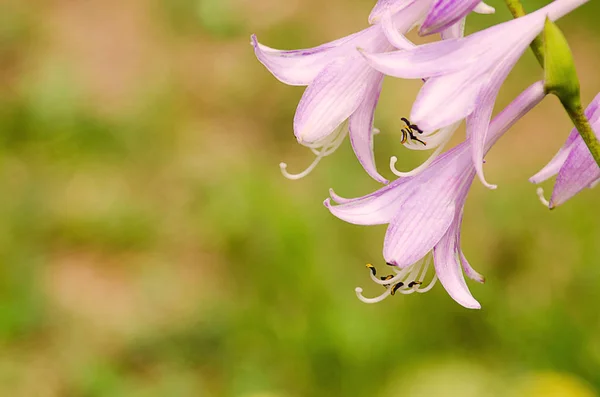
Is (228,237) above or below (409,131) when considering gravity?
above

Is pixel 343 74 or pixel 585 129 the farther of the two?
pixel 343 74

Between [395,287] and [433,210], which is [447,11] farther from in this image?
[395,287]

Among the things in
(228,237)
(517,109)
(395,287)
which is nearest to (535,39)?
(517,109)

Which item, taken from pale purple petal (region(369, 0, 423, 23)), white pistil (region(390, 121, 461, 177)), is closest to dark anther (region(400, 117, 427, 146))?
white pistil (region(390, 121, 461, 177))

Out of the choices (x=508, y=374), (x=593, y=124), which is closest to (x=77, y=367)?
(x=508, y=374)

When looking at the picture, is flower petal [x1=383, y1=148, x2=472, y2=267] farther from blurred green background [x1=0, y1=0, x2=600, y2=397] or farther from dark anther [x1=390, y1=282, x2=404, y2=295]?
blurred green background [x1=0, y1=0, x2=600, y2=397]

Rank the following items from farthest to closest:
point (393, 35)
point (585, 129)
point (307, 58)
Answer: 1. point (307, 58)
2. point (393, 35)
3. point (585, 129)
